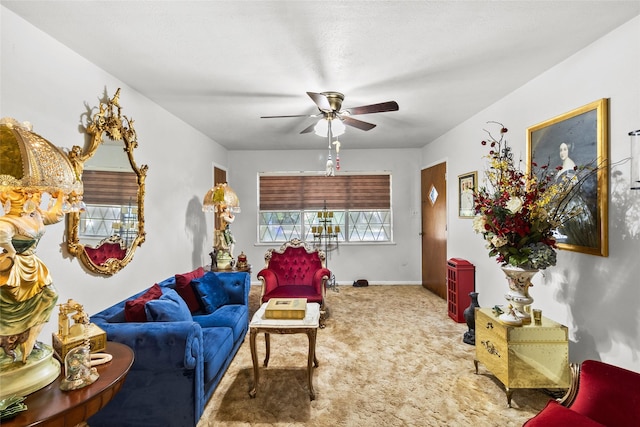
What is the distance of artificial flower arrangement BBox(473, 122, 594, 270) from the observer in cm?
204

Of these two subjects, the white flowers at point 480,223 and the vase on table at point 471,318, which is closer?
the white flowers at point 480,223

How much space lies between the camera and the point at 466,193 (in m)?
3.86

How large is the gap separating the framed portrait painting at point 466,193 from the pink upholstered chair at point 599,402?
2537 millimetres

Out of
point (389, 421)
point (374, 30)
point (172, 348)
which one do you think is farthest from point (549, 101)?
point (172, 348)

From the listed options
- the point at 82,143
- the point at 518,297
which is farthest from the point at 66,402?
the point at 518,297

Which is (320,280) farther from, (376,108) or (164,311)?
(376,108)

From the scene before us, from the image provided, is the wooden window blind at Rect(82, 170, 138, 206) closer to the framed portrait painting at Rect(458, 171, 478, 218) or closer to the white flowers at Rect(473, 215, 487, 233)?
the white flowers at Rect(473, 215, 487, 233)

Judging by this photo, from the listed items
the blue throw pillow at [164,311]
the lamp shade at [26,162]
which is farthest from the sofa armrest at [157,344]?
the lamp shade at [26,162]

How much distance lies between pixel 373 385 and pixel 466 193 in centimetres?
270

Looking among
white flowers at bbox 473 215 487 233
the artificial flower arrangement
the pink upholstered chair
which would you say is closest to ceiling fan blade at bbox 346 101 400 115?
the artificial flower arrangement

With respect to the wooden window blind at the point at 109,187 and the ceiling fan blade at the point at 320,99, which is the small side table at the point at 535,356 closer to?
the ceiling fan blade at the point at 320,99

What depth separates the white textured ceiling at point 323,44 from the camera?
1672 millimetres

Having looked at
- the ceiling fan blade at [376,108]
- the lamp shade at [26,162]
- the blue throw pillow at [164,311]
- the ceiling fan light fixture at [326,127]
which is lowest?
the blue throw pillow at [164,311]

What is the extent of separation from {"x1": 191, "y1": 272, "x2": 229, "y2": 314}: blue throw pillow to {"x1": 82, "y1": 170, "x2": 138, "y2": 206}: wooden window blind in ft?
3.20
